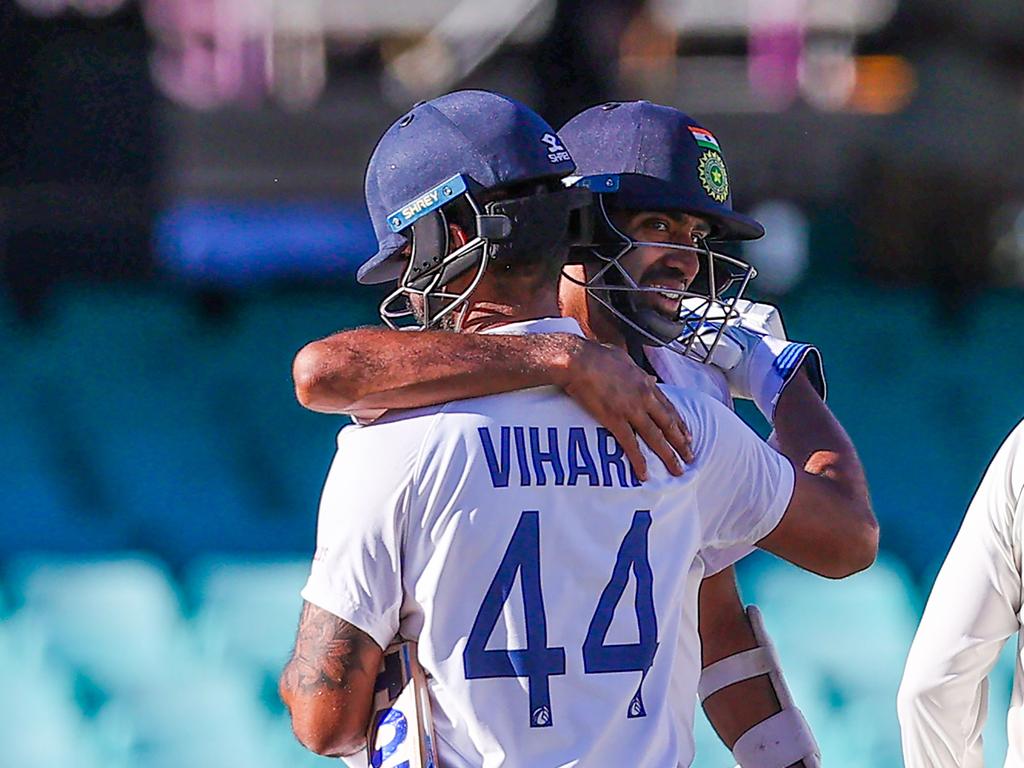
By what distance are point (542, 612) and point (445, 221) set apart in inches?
17.3

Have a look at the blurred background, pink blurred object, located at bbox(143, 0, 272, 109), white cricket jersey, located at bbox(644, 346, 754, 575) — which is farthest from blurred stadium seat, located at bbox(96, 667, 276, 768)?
white cricket jersey, located at bbox(644, 346, 754, 575)

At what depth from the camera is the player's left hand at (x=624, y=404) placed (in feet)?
5.77

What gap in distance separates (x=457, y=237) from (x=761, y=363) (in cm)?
68

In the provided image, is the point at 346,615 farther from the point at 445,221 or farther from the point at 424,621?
the point at 445,221

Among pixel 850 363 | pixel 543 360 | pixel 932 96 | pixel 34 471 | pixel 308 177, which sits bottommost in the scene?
pixel 34 471

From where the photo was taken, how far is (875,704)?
426 centimetres

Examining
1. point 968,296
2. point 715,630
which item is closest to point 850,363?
point 968,296

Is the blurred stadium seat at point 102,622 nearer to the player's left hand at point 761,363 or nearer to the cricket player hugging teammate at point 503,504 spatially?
the player's left hand at point 761,363

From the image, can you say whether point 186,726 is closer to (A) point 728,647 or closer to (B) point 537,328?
(A) point 728,647

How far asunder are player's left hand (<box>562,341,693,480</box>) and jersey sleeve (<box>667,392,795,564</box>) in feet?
0.23

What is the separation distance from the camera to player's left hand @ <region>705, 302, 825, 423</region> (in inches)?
90.5

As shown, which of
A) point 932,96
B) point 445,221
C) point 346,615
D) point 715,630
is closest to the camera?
point 346,615

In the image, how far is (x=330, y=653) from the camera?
171 centimetres

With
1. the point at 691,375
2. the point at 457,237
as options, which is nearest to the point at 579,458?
the point at 457,237
